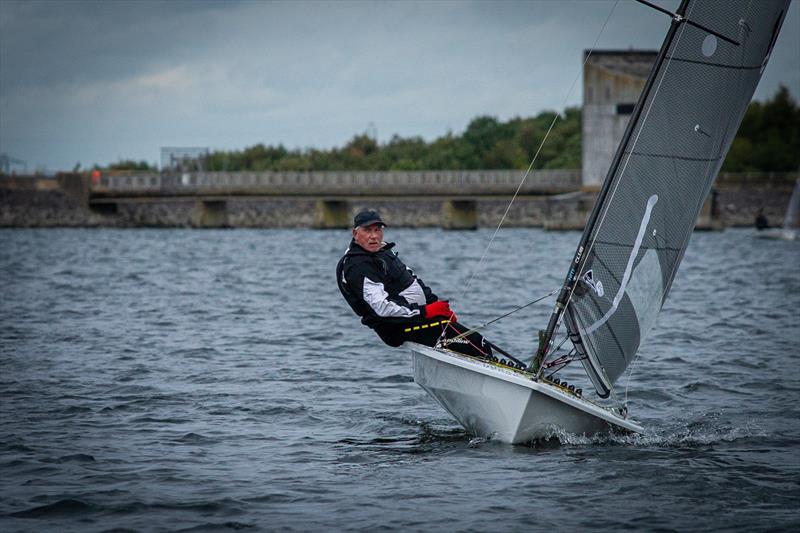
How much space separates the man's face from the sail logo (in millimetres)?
1986

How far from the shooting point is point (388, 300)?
1045 cm

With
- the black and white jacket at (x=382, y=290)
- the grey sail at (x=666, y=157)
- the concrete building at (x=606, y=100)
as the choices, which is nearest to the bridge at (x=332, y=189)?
the concrete building at (x=606, y=100)

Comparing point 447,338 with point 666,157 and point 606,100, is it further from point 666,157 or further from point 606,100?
point 606,100

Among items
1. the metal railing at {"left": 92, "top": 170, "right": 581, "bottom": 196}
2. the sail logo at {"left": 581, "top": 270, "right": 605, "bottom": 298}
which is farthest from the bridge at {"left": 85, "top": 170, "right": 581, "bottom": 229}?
the sail logo at {"left": 581, "top": 270, "right": 605, "bottom": 298}

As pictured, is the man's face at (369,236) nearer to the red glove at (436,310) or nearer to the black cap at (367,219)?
the black cap at (367,219)

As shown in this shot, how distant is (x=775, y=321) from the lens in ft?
70.3

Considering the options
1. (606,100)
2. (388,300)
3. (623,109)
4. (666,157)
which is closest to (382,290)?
(388,300)

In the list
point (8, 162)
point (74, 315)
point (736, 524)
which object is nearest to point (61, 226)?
point (8, 162)

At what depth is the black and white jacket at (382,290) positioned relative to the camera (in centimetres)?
1038

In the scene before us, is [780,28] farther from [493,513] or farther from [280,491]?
[280,491]

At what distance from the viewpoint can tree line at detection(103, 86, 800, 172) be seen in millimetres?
94062

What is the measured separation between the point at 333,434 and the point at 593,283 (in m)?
3.02

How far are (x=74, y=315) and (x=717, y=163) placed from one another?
15.3 meters

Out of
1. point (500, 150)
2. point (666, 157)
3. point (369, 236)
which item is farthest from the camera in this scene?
point (500, 150)
